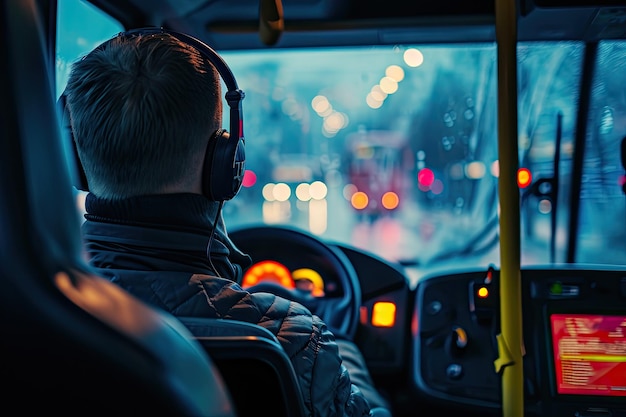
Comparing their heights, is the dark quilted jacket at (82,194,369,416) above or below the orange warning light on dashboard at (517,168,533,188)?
below

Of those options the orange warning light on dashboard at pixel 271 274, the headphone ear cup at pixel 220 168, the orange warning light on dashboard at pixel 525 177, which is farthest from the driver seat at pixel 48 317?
the orange warning light on dashboard at pixel 525 177

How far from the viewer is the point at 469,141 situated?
3773 millimetres

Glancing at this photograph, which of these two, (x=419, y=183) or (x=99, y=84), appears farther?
(x=419, y=183)

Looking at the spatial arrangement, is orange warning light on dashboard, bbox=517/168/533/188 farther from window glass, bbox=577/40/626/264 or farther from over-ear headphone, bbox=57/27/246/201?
over-ear headphone, bbox=57/27/246/201

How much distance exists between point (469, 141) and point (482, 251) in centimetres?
60

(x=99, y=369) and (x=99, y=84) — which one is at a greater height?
(x=99, y=84)

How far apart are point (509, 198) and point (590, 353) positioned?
108cm

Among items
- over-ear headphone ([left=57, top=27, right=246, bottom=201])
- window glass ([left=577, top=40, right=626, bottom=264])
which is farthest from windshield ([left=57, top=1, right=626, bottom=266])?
over-ear headphone ([left=57, top=27, right=246, bottom=201])

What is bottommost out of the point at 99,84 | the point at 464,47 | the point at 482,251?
the point at 482,251

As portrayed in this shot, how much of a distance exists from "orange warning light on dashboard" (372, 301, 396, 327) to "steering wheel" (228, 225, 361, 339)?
157mm

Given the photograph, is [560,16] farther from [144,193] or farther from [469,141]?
[144,193]

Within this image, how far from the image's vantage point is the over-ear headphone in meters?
1.42

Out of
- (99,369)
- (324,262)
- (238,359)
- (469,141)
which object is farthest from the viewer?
(469,141)

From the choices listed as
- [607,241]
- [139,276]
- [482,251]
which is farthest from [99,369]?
[482,251]
